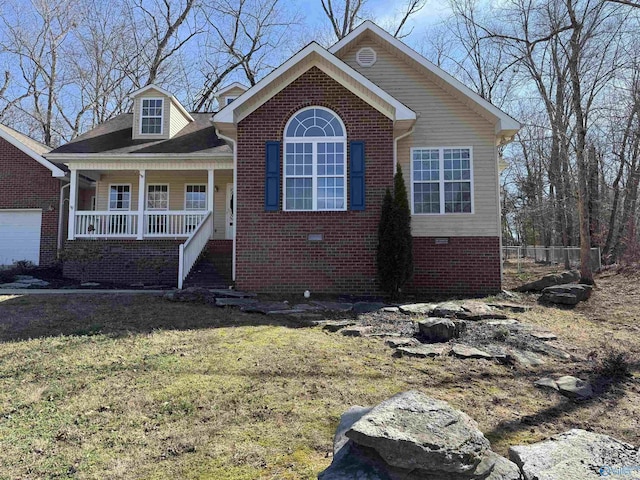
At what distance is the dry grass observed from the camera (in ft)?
10.3

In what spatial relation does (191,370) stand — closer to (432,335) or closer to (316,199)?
(432,335)

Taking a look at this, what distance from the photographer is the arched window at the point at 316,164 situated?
33.0 feet

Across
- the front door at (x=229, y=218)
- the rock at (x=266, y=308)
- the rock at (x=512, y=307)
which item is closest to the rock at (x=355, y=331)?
the rock at (x=266, y=308)

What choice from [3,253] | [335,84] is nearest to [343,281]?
[335,84]

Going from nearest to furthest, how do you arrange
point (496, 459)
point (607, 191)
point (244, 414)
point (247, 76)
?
1. point (496, 459)
2. point (244, 414)
3. point (607, 191)
4. point (247, 76)

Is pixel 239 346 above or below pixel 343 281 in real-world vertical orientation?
below

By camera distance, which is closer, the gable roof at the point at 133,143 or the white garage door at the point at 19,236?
the gable roof at the point at 133,143

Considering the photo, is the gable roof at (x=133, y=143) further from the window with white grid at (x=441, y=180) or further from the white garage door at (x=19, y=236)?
the window with white grid at (x=441, y=180)

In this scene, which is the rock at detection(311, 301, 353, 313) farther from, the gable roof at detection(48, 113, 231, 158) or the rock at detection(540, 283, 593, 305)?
the gable roof at detection(48, 113, 231, 158)

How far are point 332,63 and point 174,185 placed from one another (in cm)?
803

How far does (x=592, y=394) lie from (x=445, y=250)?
249 inches

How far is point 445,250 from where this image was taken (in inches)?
417

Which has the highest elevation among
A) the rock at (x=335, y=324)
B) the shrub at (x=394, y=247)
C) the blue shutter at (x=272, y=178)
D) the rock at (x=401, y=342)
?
the blue shutter at (x=272, y=178)

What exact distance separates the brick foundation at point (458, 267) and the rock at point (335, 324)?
366cm
